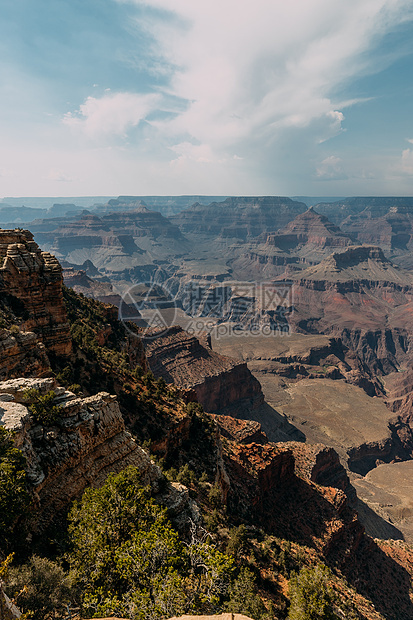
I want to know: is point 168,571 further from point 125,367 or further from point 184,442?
point 125,367

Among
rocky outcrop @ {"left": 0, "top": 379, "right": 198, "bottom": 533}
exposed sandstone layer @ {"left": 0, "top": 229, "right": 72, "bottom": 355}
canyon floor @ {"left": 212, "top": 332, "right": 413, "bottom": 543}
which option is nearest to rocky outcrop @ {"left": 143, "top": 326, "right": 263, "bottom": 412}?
canyon floor @ {"left": 212, "top": 332, "right": 413, "bottom": 543}

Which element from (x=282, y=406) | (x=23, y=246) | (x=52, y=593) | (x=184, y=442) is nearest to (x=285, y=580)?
(x=184, y=442)

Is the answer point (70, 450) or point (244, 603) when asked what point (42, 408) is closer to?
point (70, 450)

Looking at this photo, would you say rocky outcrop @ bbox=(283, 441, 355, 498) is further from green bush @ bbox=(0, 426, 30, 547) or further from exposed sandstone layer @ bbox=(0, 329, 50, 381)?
green bush @ bbox=(0, 426, 30, 547)

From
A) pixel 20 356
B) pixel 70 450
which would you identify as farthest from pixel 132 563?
pixel 20 356

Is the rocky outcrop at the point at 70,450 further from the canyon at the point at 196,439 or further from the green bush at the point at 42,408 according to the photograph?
the green bush at the point at 42,408

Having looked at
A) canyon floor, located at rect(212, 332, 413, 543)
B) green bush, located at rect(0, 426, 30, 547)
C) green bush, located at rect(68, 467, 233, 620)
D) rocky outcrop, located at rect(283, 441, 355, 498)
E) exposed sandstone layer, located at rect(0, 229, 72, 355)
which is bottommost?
canyon floor, located at rect(212, 332, 413, 543)

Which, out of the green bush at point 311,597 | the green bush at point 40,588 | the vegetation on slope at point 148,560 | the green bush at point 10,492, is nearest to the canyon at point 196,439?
the vegetation on slope at point 148,560
